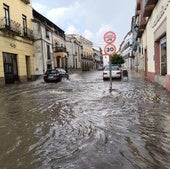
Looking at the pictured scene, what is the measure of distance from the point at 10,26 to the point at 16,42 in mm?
1908

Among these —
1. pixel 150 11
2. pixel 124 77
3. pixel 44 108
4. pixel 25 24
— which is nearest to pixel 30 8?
pixel 25 24

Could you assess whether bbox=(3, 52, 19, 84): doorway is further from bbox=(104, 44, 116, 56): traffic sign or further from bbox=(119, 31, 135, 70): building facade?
bbox=(119, 31, 135, 70): building facade

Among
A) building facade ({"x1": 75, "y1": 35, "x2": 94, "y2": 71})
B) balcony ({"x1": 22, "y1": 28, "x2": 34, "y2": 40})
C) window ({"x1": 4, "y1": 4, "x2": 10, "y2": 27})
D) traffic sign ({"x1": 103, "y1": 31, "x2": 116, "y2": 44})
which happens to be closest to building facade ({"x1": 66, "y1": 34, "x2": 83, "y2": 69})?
building facade ({"x1": 75, "y1": 35, "x2": 94, "y2": 71})

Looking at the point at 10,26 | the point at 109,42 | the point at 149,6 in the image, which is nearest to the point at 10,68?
the point at 10,26

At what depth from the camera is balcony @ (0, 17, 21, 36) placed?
22.9 metres

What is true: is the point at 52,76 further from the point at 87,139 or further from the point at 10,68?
the point at 87,139

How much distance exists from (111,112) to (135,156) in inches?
147

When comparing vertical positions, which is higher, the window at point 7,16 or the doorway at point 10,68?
the window at point 7,16

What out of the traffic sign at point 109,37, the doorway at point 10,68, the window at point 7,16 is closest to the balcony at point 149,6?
the traffic sign at point 109,37

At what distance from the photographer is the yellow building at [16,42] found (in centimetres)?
2336

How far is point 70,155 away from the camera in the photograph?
4293mm

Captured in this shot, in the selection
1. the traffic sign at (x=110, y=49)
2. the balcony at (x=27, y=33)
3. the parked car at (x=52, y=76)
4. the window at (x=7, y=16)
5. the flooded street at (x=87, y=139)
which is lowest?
the flooded street at (x=87, y=139)

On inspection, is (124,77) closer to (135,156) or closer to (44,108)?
(44,108)

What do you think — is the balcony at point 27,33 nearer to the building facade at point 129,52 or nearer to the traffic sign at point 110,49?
the traffic sign at point 110,49
